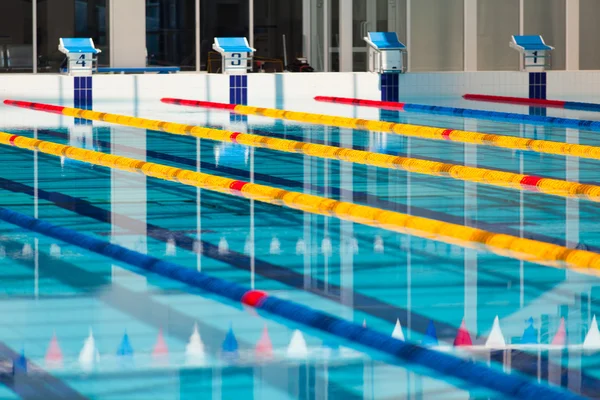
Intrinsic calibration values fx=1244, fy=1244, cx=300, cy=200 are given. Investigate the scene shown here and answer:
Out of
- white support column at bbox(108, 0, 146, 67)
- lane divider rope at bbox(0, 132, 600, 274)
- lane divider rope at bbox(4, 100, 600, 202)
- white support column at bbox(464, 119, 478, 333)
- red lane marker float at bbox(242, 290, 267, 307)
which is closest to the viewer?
white support column at bbox(464, 119, 478, 333)

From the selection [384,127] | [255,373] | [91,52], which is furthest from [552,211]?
[91,52]

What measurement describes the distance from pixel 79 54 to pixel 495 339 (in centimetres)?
1329

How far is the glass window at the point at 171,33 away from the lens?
1950cm

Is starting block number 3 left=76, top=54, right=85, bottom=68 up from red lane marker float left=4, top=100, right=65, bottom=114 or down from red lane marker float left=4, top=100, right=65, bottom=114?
up

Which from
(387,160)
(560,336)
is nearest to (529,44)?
(387,160)

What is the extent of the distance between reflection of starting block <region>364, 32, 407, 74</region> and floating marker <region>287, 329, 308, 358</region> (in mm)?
13855

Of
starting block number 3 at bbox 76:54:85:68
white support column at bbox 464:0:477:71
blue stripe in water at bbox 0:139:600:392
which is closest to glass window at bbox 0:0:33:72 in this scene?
starting block number 3 at bbox 76:54:85:68

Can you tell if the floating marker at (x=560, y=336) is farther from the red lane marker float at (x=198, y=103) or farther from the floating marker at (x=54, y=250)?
the red lane marker float at (x=198, y=103)

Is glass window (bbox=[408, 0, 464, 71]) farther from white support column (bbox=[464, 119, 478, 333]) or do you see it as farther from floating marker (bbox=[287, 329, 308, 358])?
floating marker (bbox=[287, 329, 308, 358])

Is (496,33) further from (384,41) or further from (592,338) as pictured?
(592,338)

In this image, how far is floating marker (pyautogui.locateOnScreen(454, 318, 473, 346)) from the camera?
3.99 meters

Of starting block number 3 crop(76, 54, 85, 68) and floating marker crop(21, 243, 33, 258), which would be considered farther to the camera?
starting block number 3 crop(76, 54, 85, 68)

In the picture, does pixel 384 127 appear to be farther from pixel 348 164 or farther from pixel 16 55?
pixel 16 55

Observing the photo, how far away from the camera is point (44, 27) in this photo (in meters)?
19.1
